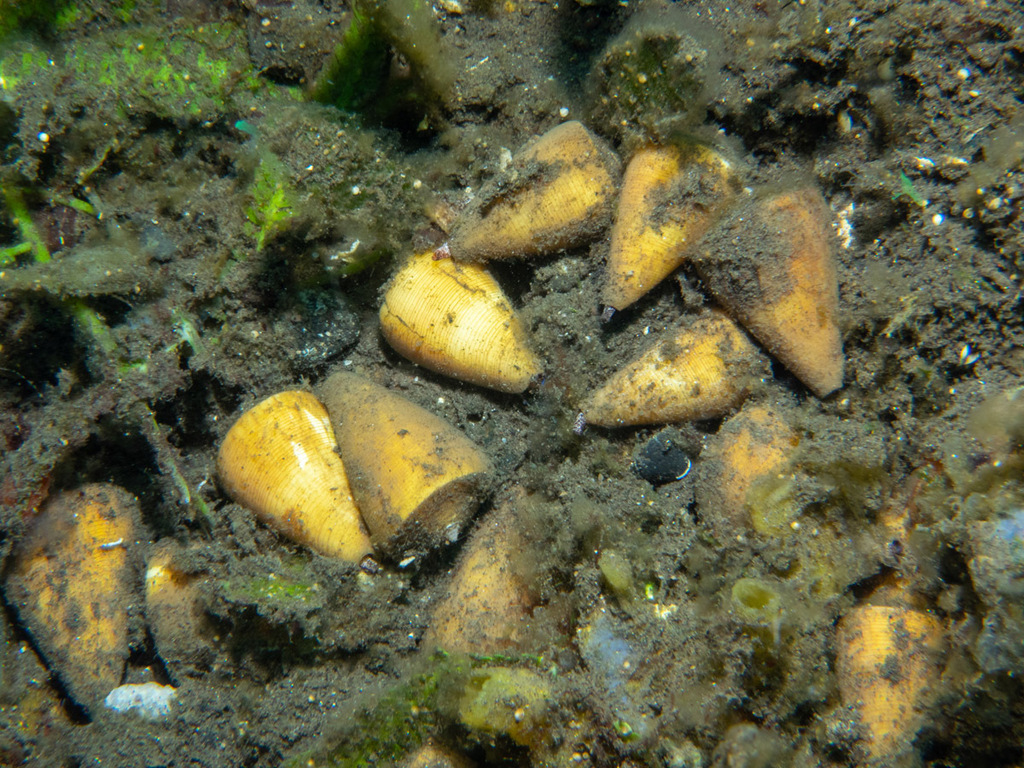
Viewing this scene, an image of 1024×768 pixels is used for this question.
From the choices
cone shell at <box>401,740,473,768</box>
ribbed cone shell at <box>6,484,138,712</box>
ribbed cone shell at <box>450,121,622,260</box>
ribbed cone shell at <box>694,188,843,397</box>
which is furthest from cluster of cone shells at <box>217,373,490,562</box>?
ribbed cone shell at <box>694,188,843,397</box>

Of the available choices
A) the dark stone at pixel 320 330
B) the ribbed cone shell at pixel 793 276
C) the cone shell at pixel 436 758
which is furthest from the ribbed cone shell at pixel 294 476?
the ribbed cone shell at pixel 793 276

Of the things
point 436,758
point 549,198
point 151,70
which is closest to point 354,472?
point 436,758

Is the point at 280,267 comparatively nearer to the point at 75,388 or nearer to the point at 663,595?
the point at 75,388

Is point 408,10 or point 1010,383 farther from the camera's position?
point 408,10

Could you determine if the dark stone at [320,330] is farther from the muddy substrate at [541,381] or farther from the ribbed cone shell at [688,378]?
the ribbed cone shell at [688,378]

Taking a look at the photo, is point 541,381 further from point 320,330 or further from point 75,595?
point 75,595

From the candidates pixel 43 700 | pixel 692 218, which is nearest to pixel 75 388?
pixel 43 700

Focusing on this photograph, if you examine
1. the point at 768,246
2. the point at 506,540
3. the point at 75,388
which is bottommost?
the point at 506,540
